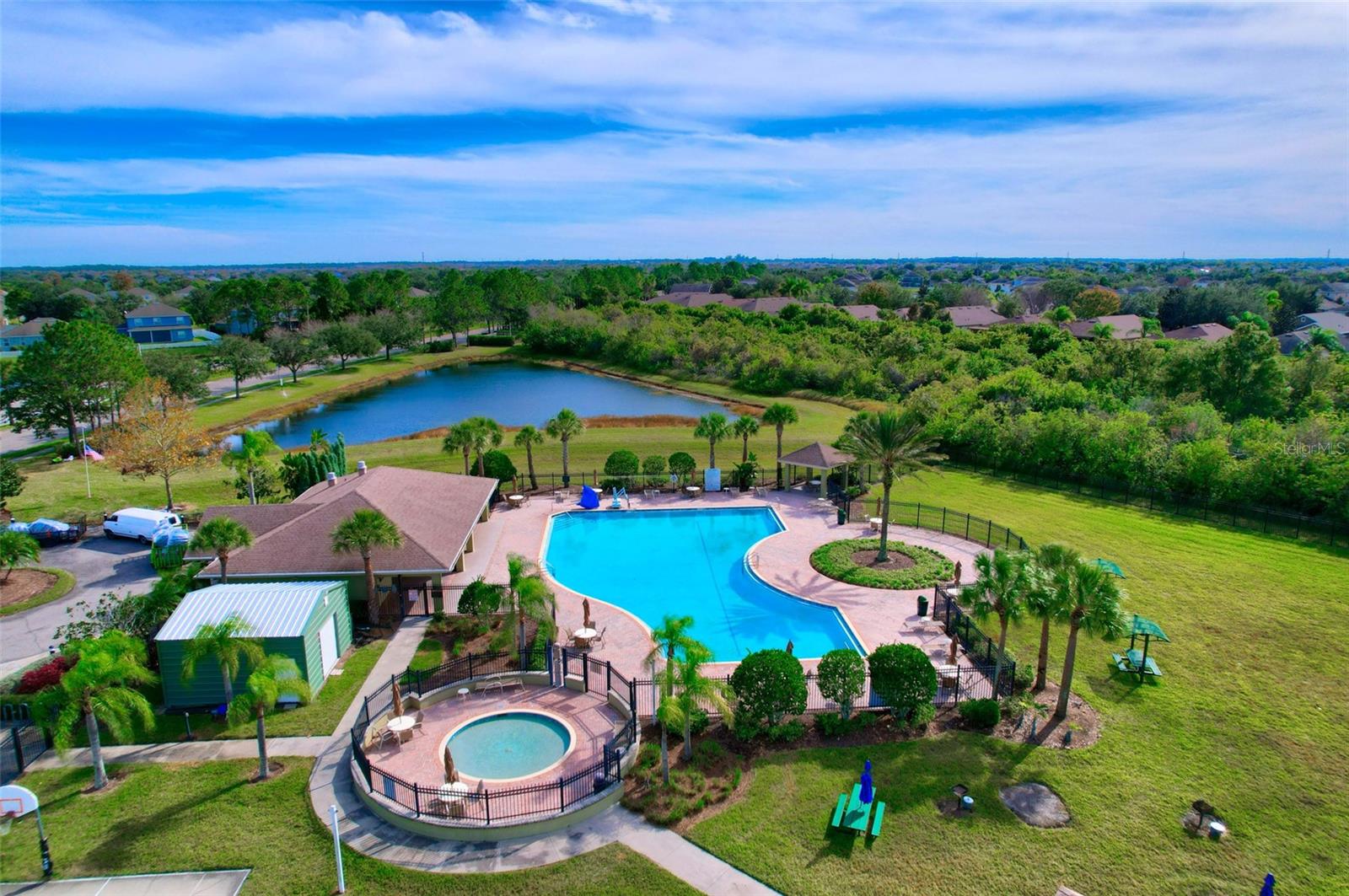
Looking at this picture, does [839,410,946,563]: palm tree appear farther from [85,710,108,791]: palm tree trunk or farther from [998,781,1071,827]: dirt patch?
[85,710,108,791]: palm tree trunk

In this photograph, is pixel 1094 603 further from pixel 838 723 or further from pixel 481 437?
pixel 481 437

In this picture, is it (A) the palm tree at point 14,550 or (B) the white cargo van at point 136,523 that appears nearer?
(A) the palm tree at point 14,550

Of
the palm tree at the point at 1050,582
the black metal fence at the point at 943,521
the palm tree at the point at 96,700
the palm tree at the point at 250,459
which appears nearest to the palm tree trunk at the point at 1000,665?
the palm tree at the point at 1050,582

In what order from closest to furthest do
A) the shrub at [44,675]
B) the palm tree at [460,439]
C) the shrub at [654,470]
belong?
the shrub at [44,675] < the palm tree at [460,439] < the shrub at [654,470]

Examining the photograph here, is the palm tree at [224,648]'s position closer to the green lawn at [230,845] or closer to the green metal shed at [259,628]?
the green metal shed at [259,628]

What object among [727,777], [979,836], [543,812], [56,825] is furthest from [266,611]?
[979,836]

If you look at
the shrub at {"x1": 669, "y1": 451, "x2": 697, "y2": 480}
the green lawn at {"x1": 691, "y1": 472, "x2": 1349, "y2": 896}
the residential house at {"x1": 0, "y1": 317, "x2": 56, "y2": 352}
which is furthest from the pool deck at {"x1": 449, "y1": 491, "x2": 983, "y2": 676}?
the residential house at {"x1": 0, "y1": 317, "x2": 56, "y2": 352}

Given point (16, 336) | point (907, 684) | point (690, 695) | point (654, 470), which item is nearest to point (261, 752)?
point (690, 695)

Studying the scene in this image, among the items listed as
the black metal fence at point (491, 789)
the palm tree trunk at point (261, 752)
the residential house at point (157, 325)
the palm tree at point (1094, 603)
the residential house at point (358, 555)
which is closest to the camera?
the black metal fence at point (491, 789)
